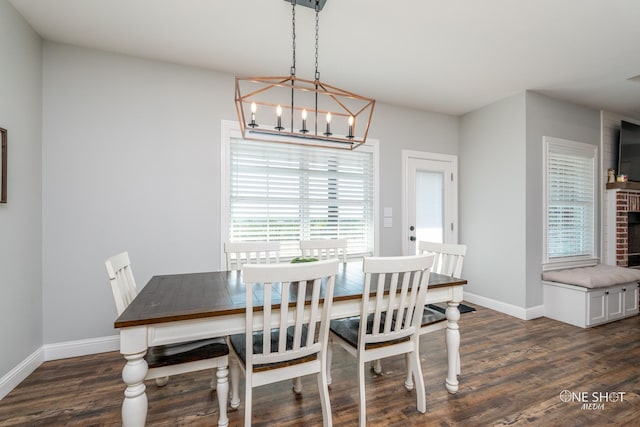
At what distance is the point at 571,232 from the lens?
3.88 metres

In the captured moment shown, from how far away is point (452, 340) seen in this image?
196 centimetres

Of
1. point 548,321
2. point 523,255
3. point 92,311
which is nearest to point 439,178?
point 523,255

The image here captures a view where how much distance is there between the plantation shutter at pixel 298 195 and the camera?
314cm

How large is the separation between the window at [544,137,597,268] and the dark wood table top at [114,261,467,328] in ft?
8.67

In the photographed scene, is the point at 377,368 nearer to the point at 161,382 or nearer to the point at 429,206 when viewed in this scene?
the point at 161,382

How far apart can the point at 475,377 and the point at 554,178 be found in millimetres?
2952

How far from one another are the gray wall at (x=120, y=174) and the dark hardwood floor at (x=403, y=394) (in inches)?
26.5

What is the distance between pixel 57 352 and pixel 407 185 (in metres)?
4.08

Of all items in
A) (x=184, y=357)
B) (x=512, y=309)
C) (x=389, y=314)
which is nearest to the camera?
(x=184, y=357)

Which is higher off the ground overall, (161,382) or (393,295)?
(393,295)

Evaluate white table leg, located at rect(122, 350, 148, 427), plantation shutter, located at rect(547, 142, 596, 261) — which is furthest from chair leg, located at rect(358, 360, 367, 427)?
plantation shutter, located at rect(547, 142, 596, 261)

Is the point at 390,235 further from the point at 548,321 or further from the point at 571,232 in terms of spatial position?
the point at 571,232

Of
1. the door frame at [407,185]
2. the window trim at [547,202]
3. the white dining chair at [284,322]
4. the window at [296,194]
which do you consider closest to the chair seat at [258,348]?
the white dining chair at [284,322]

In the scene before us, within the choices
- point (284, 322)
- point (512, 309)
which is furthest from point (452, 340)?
point (512, 309)
